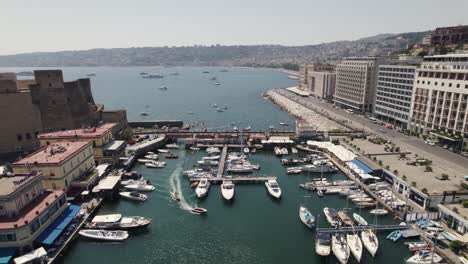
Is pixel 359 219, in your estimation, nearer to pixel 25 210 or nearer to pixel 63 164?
pixel 25 210

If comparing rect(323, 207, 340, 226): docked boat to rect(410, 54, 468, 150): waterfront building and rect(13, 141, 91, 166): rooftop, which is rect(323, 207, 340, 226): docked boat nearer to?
rect(410, 54, 468, 150): waterfront building

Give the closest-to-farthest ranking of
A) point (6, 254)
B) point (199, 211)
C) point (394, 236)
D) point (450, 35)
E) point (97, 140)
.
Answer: point (6, 254) < point (394, 236) < point (199, 211) < point (97, 140) < point (450, 35)

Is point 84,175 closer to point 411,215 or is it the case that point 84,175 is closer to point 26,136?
point 26,136

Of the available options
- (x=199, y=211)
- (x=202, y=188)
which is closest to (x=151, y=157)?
(x=202, y=188)

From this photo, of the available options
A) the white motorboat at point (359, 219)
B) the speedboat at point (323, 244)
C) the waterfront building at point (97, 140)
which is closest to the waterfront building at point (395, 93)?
the white motorboat at point (359, 219)

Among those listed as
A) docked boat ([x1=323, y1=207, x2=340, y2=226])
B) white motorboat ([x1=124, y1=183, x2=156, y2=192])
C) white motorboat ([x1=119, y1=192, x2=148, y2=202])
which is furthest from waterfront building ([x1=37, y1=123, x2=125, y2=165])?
docked boat ([x1=323, y1=207, x2=340, y2=226])

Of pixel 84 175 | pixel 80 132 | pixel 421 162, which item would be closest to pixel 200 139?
pixel 80 132
